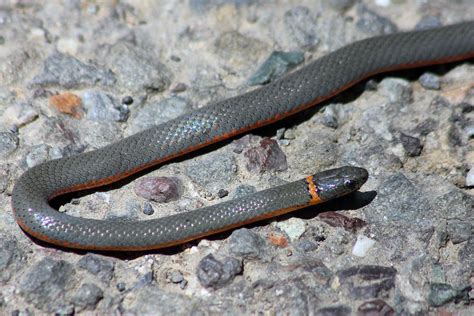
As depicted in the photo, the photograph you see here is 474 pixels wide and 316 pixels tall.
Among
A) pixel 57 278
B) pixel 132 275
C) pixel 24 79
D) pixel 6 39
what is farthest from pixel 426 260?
pixel 6 39

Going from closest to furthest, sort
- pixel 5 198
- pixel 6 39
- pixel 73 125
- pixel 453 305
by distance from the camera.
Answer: pixel 453 305
pixel 5 198
pixel 73 125
pixel 6 39

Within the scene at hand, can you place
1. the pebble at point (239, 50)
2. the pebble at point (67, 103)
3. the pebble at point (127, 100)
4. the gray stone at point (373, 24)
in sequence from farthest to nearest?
the gray stone at point (373, 24) < the pebble at point (239, 50) < the pebble at point (127, 100) < the pebble at point (67, 103)

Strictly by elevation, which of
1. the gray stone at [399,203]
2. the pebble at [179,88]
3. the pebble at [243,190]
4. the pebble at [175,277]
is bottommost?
the pebble at [175,277]

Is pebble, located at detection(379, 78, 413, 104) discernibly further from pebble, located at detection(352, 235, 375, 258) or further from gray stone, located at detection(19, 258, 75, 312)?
gray stone, located at detection(19, 258, 75, 312)

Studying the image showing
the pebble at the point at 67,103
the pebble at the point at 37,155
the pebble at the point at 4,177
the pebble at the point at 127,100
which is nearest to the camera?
the pebble at the point at 4,177

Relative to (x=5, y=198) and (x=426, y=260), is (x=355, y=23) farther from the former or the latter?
(x=5, y=198)

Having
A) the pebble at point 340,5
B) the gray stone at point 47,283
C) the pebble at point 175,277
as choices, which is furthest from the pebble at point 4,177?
the pebble at point 340,5

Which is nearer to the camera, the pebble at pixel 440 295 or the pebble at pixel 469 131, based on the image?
the pebble at pixel 440 295

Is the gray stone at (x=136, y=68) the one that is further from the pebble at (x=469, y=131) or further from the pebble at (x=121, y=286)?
the pebble at (x=469, y=131)
